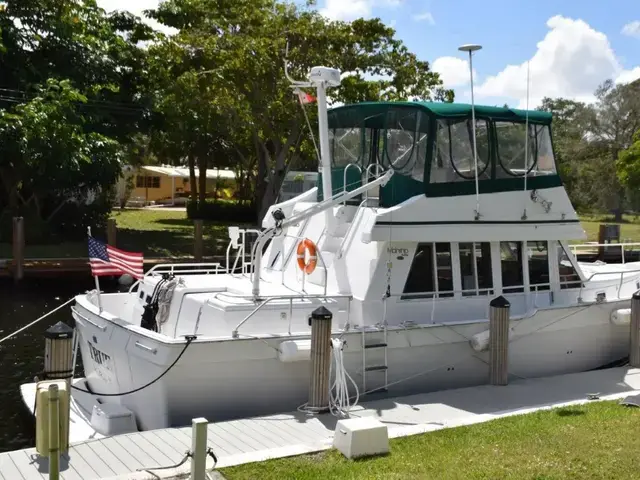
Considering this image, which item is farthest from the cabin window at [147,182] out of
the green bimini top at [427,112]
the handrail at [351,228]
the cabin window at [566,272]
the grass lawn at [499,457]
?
the grass lawn at [499,457]

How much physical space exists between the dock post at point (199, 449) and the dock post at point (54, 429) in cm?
104

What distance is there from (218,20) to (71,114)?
720cm

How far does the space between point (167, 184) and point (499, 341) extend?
5386 cm

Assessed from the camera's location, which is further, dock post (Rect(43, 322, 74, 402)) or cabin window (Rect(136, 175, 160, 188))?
cabin window (Rect(136, 175, 160, 188))

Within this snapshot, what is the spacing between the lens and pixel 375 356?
938cm

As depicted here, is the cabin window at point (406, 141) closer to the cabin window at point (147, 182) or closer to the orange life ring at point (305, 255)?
the orange life ring at point (305, 255)

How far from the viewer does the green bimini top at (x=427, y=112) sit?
32.7 feet

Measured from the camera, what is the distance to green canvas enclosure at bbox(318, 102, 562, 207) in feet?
32.7

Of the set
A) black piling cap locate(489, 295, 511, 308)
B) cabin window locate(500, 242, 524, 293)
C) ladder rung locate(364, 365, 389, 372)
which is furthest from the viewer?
cabin window locate(500, 242, 524, 293)

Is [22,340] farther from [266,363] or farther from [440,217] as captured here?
[440,217]

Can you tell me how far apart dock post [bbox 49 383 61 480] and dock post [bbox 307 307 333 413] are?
11.7 ft

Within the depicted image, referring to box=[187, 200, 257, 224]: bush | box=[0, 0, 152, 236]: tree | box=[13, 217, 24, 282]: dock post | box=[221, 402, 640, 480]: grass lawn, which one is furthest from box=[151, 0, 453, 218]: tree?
box=[221, 402, 640, 480]: grass lawn

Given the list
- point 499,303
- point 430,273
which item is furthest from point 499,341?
point 430,273

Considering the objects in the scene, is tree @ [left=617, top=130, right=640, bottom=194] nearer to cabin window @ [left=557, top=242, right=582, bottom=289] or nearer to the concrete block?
cabin window @ [left=557, top=242, right=582, bottom=289]
